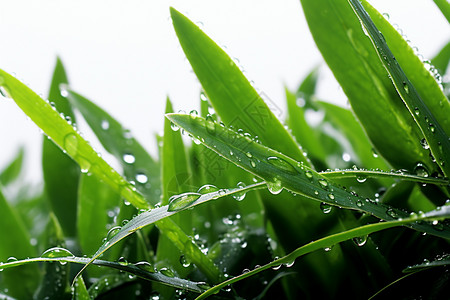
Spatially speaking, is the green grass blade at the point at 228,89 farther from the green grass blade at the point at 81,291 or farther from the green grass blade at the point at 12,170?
the green grass blade at the point at 12,170

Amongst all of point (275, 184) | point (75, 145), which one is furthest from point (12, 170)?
point (275, 184)

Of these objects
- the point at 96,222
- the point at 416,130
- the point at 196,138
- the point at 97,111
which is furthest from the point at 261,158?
the point at 97,111

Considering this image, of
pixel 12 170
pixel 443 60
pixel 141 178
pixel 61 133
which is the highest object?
pixel 12 170

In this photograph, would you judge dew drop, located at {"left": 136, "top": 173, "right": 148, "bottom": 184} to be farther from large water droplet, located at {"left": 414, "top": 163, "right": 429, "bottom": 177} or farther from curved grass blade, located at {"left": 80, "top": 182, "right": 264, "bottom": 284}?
large water droplet, located at {"left": 414, "top": 163, "right": 429, "bottom": 177}

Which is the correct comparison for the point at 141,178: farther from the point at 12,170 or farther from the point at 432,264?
the point at 12,170

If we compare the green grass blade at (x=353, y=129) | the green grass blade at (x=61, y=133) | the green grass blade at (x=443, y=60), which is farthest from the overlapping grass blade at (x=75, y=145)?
the green grass blade at (x=443, y=60)
